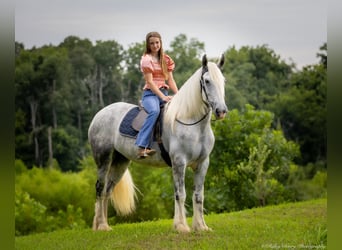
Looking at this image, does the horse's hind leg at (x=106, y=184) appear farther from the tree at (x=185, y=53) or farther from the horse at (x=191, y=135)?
the tree at (x=185, y=53)

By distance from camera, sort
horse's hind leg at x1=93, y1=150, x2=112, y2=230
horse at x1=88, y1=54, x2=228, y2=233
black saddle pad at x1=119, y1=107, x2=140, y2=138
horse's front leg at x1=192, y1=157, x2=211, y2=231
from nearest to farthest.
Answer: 1. horse at x1=88, y1=54, x2=228, y2=233
2. horse's front leg at x1=192, y1=157, x2=211, y2=231
3. black saddle pad at x1=119, y1=107, x2=140, y2=138
4. horse's hind leg at x1=93, y1=150, x2=112, y2=230

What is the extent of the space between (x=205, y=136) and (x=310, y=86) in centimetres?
2295

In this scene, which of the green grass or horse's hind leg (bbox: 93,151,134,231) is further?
horse's hind leg (bbox: 93,151,134,231)

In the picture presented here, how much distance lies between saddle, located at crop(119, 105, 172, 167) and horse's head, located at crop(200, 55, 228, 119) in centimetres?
93

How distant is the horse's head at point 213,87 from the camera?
657 centimetres

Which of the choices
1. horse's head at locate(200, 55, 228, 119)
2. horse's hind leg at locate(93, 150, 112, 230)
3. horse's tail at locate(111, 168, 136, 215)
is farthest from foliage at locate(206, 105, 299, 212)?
horse's head at locate(200, 55, 228, 119)

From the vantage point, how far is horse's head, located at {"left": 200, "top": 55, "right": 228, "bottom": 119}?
6566 mm

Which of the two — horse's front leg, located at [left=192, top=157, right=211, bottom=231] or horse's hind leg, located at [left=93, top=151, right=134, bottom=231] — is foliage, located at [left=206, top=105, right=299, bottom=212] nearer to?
horse's hind leg, located at [left=93, top=151, right=134, bottom=231]

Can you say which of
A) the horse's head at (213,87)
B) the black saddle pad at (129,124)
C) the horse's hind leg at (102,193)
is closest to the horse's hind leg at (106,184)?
the horse's hind leg at (102,193)

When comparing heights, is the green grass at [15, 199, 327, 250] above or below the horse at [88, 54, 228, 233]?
below

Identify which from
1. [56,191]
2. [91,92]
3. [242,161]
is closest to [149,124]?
[242,161]

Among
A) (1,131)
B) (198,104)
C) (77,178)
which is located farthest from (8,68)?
(77,178)

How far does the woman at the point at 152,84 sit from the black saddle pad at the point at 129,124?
37 cm

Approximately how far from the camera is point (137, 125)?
25.4 ft
